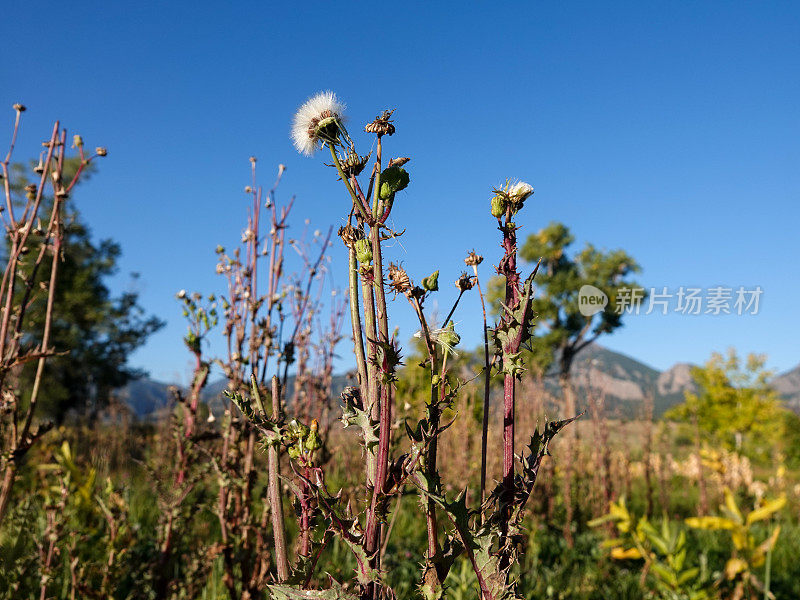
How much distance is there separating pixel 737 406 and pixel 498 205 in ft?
69.3

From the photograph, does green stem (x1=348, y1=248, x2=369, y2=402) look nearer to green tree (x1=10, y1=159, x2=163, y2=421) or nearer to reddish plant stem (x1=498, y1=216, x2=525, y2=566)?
reddish plant stem (x1=498, y1=216, x2=525, y2=566)

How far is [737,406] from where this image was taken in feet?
59.8

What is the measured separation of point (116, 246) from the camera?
2327 cm

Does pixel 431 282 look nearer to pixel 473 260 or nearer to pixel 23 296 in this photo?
pixel 473 260

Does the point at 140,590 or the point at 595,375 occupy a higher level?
the point at 595,375

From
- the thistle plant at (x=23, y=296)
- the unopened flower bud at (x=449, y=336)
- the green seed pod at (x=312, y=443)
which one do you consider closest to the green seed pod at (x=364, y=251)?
the unopened flower bud at (x=449, y=336)

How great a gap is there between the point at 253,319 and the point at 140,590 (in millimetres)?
1520

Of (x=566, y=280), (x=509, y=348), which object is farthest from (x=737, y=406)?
(x=509, y=348)

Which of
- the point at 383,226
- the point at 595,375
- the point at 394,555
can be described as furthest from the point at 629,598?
the point at 383,226

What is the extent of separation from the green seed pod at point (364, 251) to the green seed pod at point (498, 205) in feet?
0.72

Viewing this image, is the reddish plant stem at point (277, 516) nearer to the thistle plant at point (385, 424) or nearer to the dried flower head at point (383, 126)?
the thistle plant at point (385, 424)

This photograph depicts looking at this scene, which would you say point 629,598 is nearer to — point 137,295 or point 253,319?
point 253,319

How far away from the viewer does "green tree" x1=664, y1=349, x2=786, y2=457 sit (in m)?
17.7

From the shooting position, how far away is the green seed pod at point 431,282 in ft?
2.49
